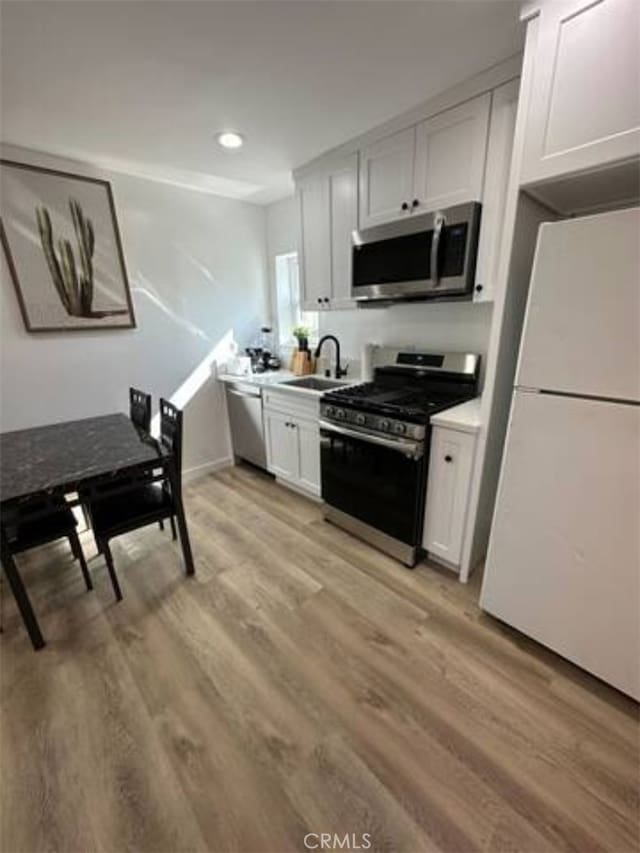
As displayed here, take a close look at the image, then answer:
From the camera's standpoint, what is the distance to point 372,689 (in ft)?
4.91

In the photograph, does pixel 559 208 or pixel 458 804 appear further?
pixel 559 208

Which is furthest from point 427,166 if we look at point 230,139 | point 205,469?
point 205,469

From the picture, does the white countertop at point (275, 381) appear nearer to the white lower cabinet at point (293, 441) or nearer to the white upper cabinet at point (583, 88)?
the white lower cabinet at point (293, 441)

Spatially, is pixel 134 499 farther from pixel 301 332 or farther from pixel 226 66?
pixel 226 66

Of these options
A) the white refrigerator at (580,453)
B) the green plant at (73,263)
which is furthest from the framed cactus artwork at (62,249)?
the white refrigerator at (580,453)

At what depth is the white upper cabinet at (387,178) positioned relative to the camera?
2.03 m

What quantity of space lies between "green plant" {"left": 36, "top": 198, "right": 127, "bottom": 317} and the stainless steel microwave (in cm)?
181

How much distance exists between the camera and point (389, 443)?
2012mm

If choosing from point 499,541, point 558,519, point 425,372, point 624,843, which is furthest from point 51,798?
point 425,372

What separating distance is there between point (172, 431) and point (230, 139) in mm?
Answer: 1754

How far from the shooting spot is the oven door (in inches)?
78.2

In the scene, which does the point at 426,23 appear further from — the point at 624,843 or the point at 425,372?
the point at 624,843

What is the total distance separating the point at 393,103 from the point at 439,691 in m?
2.71

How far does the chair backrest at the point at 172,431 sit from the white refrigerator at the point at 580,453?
1.54 metres
